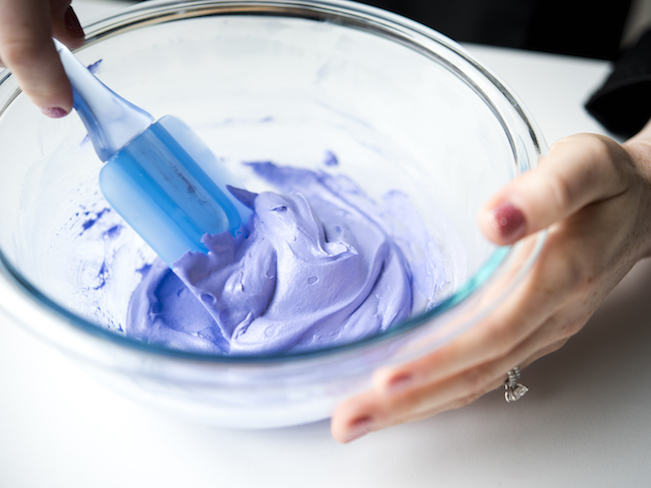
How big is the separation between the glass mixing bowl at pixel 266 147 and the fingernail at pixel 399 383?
0.02 m

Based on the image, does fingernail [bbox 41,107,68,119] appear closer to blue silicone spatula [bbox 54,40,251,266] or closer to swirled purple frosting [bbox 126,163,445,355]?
blue silicone spatula [bbox 54,40,251,266]

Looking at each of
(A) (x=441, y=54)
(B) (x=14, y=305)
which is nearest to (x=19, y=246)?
(B) (x=14, y=305)

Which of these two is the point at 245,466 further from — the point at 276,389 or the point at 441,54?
the point at 441,54

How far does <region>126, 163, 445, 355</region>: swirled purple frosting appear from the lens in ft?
2.57

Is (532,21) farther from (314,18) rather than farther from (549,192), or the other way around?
(549,192)

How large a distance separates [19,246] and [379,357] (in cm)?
52

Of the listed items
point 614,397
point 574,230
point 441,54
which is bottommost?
point 614,397

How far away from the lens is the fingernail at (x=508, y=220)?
53cm

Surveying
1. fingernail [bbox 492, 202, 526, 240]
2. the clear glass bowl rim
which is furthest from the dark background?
fingernail [bbox 492, 202, 526, 240]

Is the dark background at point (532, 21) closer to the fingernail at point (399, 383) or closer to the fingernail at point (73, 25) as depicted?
the fingernail at point (73, 25)

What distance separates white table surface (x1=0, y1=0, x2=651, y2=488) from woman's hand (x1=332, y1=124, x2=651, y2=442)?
2.6 inches

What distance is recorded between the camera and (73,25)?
31.6 inches

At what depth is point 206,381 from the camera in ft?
1.58

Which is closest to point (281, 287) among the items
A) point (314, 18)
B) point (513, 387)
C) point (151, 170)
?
point (151, 170)
